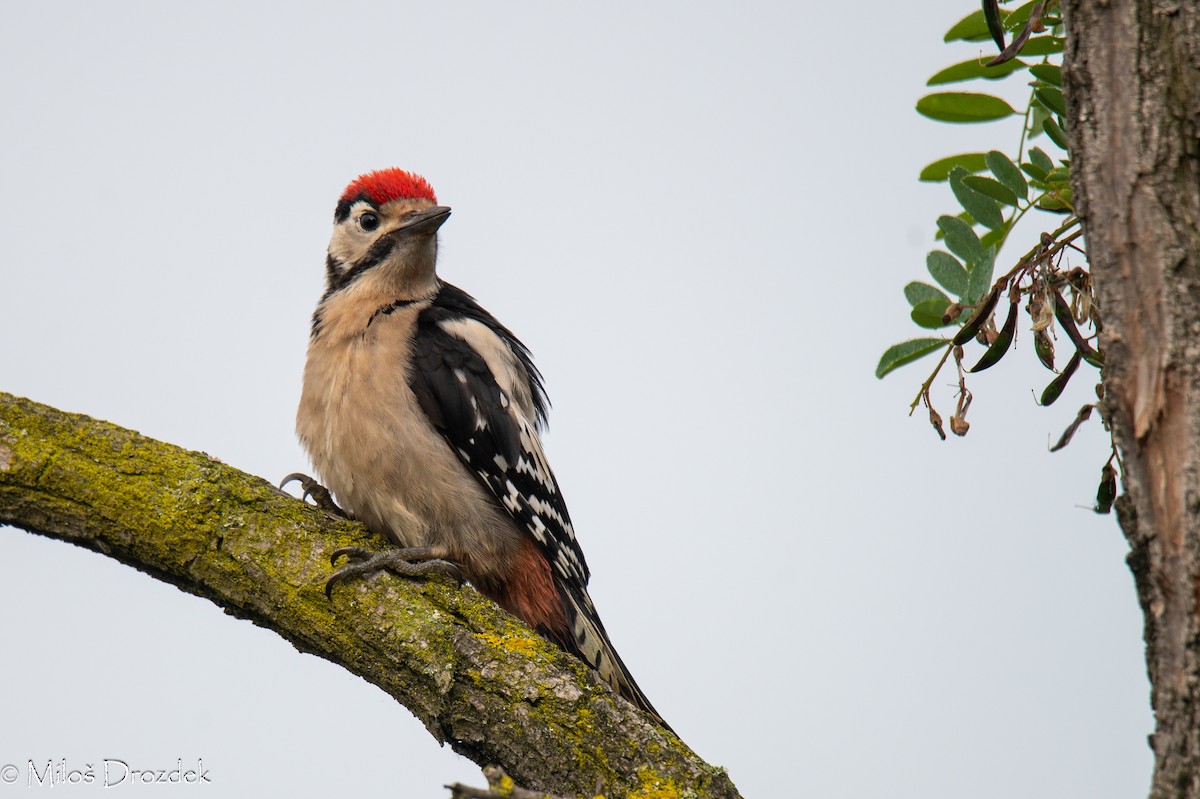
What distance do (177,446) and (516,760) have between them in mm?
1358

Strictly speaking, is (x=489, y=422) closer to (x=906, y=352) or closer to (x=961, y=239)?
(x=906, y=352)

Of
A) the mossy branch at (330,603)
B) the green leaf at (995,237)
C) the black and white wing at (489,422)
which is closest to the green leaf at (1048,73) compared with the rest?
the green leaf at (995,237)

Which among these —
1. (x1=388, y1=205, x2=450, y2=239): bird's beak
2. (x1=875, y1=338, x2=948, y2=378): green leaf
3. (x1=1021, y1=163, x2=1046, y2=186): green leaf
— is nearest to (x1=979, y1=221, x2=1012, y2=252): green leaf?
(x1=1021, y1=163, x2=1046, y2=186): green leaf

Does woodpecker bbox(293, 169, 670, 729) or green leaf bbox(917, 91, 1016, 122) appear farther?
woodpecker bbox(293, 169, 670, 729)

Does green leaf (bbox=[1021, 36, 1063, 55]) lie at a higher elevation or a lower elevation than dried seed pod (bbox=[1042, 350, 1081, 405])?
higher

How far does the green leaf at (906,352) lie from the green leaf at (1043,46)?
2.55ft

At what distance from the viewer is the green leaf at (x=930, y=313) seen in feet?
10.4

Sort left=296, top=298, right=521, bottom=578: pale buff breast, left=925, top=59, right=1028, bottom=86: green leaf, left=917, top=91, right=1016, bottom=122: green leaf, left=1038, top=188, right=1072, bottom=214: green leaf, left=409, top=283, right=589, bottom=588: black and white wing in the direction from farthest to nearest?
1. left=409, top=283, right=589, bottom=588: black and white wing
2. left=296, top=298, right=521, bottom=578: pale buff breast
3. left=917, top=91, right=1016, bottom=122: green leaf
4. left=925, top=59, right=1028, bottom=86: green leaf
5. left=1038, top=188, right=1072, bottom=214: green leaf

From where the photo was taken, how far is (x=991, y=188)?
3.09m

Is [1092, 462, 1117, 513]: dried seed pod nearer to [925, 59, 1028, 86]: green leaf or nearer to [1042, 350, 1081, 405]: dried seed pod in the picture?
[1042, 350, 1081, 405]: dried seed pod

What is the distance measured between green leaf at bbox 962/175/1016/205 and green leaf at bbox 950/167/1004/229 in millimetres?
20

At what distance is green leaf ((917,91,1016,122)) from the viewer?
3.44m

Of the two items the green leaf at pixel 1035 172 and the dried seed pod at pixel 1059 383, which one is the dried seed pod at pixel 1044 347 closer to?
the dried seed pod at pixel 1059 383

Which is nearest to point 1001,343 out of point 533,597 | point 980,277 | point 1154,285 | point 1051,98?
point 980,277
